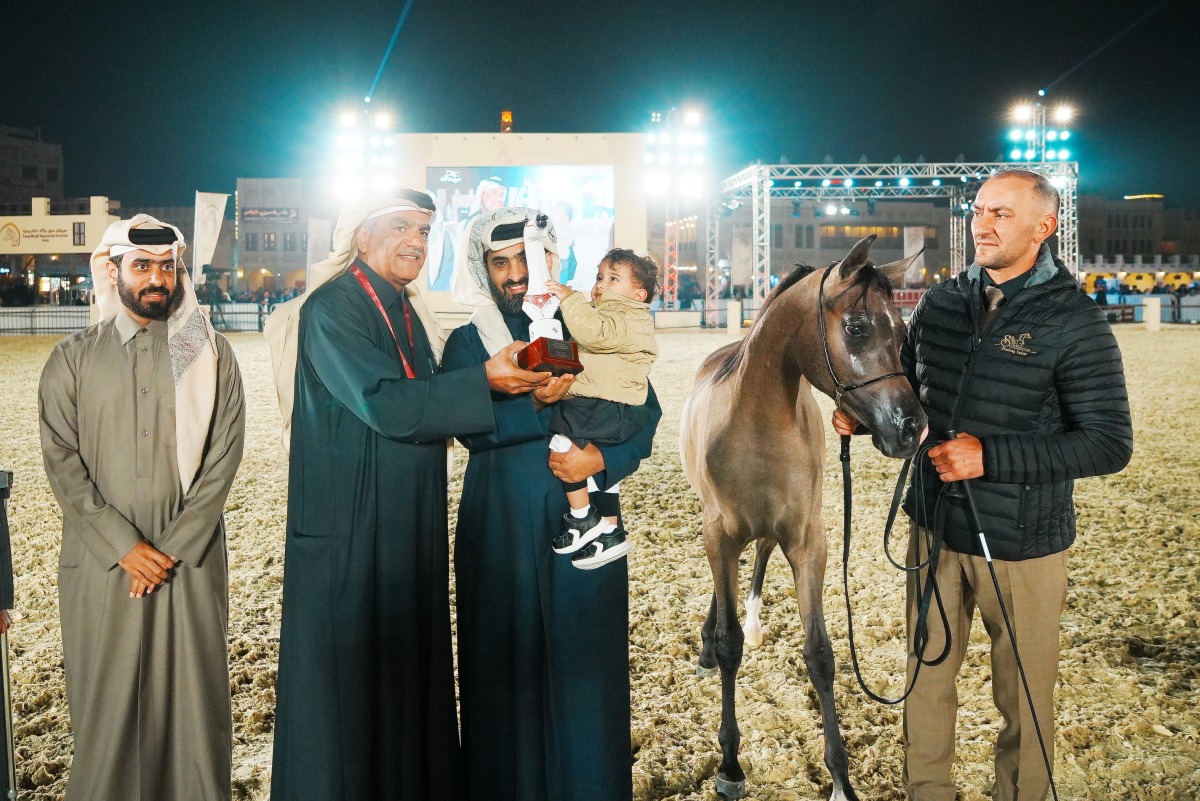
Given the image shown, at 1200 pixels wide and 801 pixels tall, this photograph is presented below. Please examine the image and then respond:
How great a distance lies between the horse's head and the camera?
275 centimetres

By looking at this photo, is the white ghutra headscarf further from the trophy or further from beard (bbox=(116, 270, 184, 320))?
beard (bbox=(116, 270, 184, 320))

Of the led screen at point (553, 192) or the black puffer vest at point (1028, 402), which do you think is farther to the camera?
the led screen at point (553, 192)

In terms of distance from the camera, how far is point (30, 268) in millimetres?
57656

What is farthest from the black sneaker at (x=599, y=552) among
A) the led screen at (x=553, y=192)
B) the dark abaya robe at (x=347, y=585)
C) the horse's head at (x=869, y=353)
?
the led screen at (x=553, y=192)

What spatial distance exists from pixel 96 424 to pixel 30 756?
5.11 ft

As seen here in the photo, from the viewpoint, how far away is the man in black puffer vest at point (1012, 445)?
261 centimetres

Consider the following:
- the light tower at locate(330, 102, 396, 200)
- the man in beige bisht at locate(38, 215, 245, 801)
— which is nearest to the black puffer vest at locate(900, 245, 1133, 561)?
the man in beige bisht at locate(38, 215, 245, 801)

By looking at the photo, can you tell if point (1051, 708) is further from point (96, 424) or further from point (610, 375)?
point (96, 424)

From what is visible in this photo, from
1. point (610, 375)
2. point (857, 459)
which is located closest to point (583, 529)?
point (610, 375)

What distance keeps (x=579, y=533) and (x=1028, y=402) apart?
4.80ft

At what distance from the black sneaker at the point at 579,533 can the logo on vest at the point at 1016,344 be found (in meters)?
1.37

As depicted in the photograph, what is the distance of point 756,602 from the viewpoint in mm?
4938

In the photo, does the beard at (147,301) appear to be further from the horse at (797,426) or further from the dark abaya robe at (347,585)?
the horse at (797,426)

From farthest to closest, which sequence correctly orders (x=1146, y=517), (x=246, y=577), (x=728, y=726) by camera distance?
(x=1146, y=517)
(x=246, y=577)
(x=728, y=726)
